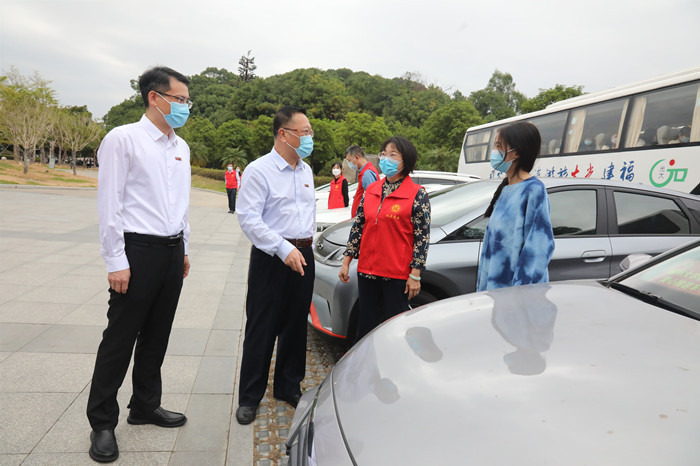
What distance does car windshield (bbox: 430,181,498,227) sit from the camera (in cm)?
332

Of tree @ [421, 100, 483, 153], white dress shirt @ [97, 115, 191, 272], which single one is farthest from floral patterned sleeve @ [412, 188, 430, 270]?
tree @ [421, 100, 483, 153]

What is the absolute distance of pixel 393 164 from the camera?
8.98 feet

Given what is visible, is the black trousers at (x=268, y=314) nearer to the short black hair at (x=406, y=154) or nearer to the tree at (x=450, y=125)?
the short black hair at (x=406, y=154)

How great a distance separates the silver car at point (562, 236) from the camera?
9.85 feet

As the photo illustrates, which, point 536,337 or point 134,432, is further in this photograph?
point 134,432

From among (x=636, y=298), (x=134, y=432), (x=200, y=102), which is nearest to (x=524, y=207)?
(x=636, y=298)

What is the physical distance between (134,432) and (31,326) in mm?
2014

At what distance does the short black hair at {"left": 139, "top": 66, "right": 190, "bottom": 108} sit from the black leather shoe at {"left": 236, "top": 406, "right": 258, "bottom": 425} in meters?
1.81

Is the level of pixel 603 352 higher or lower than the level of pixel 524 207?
lower

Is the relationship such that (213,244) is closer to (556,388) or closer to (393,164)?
(393,164)

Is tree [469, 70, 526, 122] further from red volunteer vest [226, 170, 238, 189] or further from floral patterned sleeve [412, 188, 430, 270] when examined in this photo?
floral patterned sleeve [412, 188, 430, 270]

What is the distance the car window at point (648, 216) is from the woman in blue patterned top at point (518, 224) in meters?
1.55

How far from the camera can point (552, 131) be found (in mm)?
10516

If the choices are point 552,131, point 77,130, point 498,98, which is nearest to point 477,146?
point 552,131
